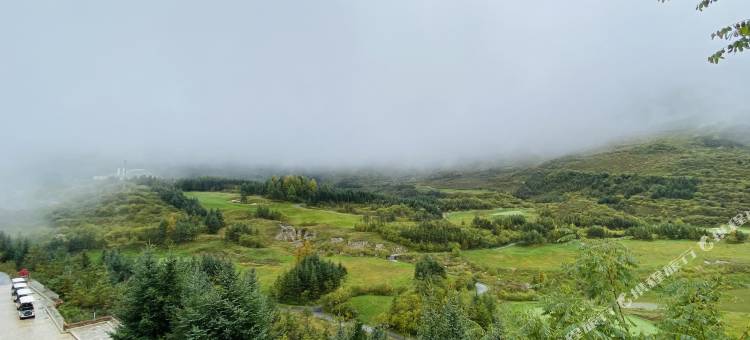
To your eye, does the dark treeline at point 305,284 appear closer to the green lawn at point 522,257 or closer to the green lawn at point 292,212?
the green lawn at point 522,257

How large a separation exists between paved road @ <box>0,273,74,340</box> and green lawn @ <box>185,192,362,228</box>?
93398 millimetres

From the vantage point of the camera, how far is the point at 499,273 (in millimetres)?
92688

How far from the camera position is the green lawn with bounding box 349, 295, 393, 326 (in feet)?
206

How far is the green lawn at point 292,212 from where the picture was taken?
13925cm

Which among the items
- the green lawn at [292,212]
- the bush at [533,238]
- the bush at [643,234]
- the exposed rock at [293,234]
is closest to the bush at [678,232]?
the bush at [643,234]

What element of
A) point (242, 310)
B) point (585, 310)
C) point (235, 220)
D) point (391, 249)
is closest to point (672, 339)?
point (585, 310)

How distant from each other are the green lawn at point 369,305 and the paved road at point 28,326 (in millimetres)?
38841

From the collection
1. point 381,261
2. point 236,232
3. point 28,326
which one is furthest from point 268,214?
point 28,326

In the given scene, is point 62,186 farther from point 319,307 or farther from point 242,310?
point 242,310

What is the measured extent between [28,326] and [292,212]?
383 ft

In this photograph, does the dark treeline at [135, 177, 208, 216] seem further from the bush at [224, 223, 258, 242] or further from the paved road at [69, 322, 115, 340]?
the paved road at [69, 322, 115, 340]

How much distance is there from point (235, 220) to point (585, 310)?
477ft

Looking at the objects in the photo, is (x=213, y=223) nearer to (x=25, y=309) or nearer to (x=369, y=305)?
(x=369, y=305)

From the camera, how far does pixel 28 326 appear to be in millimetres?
37500
